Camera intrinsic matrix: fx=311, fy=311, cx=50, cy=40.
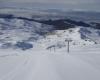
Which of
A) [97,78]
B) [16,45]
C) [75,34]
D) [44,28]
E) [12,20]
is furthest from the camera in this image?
[12,20]

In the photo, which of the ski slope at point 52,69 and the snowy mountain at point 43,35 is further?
the snowy mountain at point 43,35

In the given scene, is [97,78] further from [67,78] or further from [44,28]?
[44,28]

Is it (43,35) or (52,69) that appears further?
(43,35)

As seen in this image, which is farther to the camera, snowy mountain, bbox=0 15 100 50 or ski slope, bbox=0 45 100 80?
snowy mountain, bbox=0 15 100 50

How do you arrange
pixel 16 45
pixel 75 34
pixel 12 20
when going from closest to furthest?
1. pixel 16 45
2. pixel 75 34
3. pixel 12 20

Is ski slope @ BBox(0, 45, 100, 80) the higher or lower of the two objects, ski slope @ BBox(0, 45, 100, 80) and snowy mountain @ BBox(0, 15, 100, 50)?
the higher

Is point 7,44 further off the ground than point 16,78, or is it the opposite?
point 16,78

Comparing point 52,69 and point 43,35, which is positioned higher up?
point 52,69

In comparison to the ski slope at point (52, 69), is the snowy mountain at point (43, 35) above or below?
below

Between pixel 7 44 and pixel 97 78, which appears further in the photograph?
pixel 7 44

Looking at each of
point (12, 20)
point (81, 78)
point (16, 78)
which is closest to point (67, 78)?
point (81, 78)

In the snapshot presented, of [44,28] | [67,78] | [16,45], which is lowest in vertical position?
[44,28]
